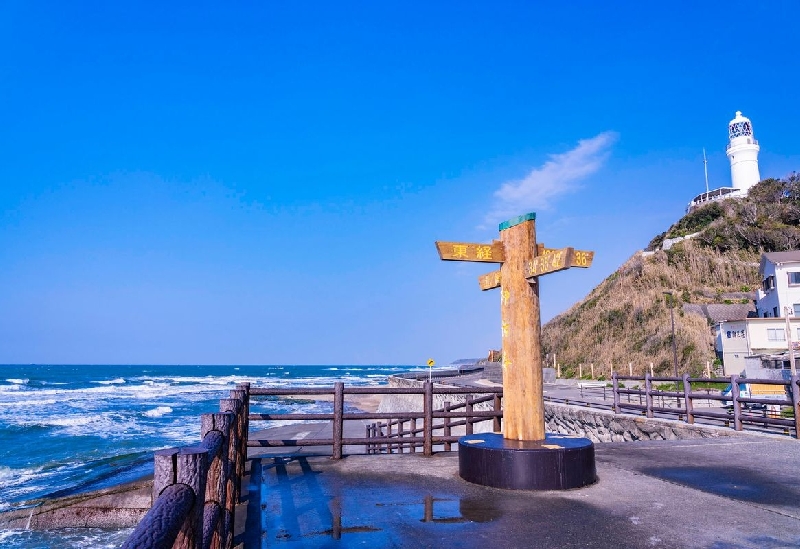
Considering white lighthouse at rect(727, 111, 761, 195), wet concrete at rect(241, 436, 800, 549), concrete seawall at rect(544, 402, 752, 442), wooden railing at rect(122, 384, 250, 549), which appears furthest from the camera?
white lighthouse at rect(727, 111, 761, 195)

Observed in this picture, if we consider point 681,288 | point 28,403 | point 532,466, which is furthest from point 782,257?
point 28,403

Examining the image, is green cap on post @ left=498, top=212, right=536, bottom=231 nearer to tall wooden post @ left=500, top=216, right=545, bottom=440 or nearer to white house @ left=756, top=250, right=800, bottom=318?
tall wooden post @ left=500, top=216, right=545, bottom=440

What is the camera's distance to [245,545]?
3658 mm

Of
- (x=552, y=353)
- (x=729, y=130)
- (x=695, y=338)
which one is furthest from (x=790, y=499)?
(x=729, y=130)

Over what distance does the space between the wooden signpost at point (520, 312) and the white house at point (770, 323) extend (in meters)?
32.9

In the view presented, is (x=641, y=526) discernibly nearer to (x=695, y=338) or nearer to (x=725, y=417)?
(x=725, y=417)

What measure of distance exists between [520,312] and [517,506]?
1.96 meters

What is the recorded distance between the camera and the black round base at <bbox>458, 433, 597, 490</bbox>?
5.23 meters

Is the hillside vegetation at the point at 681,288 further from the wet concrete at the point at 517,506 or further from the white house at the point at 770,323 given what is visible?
the wet concrete at the point at 517,506

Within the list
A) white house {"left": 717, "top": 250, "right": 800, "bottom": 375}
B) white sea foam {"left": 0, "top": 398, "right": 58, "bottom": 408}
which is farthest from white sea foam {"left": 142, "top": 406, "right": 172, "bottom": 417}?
white house {"left": 717, "top": 250, "right": 800, "bottom": 375}

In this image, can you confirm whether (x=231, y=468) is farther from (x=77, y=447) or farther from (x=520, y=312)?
(x=77, y=447)

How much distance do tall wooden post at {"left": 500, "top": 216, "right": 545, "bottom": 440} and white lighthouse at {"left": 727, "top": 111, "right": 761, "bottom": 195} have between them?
73.2m

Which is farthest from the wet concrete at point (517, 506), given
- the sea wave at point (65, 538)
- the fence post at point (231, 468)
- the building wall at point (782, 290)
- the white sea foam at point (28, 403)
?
the white sea foam at point (28, 403)

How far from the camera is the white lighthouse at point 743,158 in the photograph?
68.2 m
